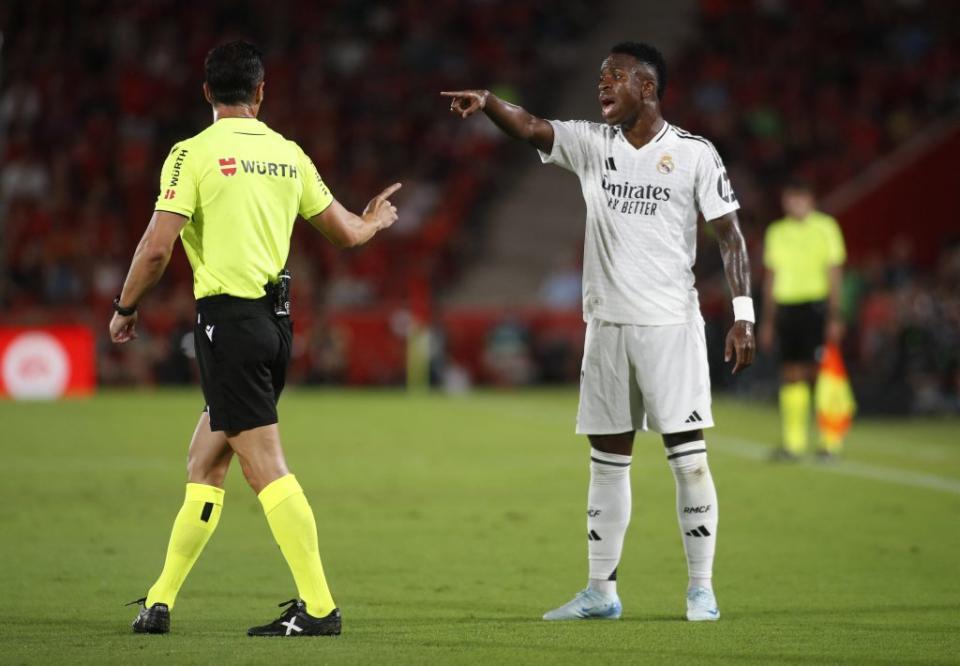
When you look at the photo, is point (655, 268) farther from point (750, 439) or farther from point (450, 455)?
point (750, 439)

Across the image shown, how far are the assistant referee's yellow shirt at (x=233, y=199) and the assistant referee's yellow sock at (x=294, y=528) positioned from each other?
0.80 metres

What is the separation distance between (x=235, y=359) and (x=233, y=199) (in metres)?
0.64

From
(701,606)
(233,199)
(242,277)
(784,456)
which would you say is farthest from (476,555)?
(784,456)

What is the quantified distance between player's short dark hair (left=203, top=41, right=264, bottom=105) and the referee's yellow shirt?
356 inches

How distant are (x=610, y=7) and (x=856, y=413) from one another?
52.3ft

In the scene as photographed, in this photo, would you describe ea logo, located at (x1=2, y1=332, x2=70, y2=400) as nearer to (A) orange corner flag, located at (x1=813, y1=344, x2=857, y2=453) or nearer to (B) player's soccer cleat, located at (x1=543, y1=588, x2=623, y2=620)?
(A) orange corner flag, located at (x1=813, y1=344, x2=857, y2=453)

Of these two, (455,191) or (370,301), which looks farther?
(455,191)

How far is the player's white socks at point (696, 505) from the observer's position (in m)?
7.01

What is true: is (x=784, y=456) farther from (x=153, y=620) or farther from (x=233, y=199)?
(x=233, y=199)

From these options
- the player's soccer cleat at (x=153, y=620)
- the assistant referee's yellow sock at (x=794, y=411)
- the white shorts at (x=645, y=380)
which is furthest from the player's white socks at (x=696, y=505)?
the assistant referee's yellow sock at (x=794, y=411)

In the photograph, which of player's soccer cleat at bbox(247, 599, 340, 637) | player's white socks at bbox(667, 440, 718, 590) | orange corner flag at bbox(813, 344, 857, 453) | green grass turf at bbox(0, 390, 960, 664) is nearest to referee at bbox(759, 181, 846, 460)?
orange corner flag at bbox(813, 344, 857, 453)

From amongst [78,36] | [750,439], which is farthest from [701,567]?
[78,36]

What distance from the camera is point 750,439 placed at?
56.2 ft

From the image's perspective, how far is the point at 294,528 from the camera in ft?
20.5
